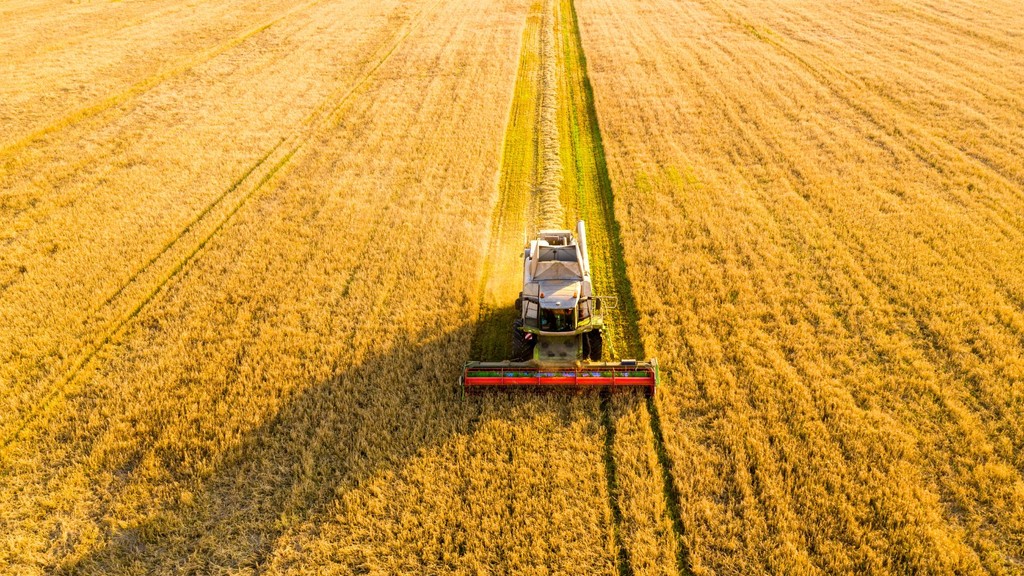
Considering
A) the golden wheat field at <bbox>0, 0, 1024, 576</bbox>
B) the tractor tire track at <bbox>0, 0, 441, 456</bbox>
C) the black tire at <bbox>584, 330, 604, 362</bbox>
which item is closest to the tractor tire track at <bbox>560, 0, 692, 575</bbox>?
the golden wheat field at <bbox>0, 0, 1024, 576</bbox>

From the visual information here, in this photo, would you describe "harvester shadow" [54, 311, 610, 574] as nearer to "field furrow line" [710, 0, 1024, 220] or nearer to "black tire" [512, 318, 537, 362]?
"black tire" [512, 318, 537, 362]

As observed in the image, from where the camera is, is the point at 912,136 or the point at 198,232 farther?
the point at 912,136

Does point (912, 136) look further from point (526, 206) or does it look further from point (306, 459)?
point (306, 459)

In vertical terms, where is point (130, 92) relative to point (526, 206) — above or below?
A: above

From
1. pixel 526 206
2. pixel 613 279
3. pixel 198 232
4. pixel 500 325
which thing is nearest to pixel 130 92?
pixel 198 232

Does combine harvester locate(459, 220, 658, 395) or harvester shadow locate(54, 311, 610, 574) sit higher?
combine harvester locate(459, 220, 658, 395)

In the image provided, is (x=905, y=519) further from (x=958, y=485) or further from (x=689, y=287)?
(x=689, y=287)

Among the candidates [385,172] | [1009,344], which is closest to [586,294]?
[1009,344]

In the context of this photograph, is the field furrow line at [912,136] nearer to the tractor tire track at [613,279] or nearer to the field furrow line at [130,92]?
the tractor tire track at [613,279]
